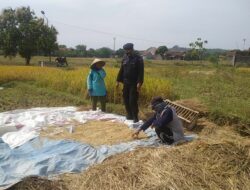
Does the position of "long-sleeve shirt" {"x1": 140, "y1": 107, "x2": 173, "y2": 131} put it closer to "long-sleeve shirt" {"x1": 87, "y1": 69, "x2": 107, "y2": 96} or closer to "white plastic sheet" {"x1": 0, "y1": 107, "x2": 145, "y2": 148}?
"white plastic sheet" {"x1": 0, "y1": 107, "x2": 145, "y2": 148}

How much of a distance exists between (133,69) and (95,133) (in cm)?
162

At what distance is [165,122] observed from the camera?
5.63 meters

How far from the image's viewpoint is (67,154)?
5363 mm

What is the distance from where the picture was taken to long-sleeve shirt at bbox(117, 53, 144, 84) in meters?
7.44

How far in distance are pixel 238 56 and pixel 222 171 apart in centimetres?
3949

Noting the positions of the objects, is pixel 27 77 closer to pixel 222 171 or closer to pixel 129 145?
pixel 129 145

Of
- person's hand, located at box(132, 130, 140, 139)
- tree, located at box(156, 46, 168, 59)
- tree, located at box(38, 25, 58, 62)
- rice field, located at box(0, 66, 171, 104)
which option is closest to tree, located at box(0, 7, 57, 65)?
tree, located at box(38, 25, 58, 62)

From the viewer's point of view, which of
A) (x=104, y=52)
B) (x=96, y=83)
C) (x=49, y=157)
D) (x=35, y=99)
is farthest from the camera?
(x=104, y=52)

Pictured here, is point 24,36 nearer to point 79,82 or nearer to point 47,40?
point 47,40

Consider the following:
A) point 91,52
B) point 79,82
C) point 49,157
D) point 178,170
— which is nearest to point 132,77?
point 49,157

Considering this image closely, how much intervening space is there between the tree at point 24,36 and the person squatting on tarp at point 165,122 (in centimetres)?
3536

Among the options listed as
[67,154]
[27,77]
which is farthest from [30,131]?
[27,77]

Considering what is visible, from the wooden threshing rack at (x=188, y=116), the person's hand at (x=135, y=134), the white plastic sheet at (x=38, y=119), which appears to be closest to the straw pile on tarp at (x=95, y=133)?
the person's hand at (x=135, y=134)

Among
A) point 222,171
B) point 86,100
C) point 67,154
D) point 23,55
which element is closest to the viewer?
point 222,171
